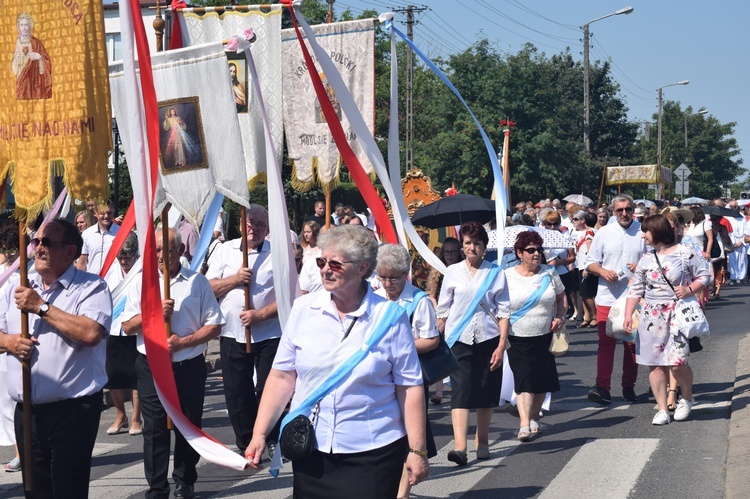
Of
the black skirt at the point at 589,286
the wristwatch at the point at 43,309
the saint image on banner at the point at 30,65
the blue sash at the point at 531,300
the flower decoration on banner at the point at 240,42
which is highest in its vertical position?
the flower decoration on banner at the point at 240,42

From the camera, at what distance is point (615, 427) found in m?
9.55

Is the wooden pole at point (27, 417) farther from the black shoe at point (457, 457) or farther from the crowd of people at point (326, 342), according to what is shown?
the black shoe at point (457, 457)

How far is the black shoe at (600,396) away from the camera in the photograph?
422 inches

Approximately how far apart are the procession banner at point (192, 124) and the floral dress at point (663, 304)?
159 inches

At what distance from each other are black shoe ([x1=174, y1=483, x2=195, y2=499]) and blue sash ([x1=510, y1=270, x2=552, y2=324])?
3.32 m

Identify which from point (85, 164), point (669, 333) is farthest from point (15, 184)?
point (669, 333)

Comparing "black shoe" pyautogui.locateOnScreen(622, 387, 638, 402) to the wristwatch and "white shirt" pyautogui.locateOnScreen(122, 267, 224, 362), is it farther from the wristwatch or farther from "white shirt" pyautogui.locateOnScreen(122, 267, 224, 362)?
the wristwatch

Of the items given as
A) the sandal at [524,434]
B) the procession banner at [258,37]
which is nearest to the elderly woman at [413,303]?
the sandal at [524,434]

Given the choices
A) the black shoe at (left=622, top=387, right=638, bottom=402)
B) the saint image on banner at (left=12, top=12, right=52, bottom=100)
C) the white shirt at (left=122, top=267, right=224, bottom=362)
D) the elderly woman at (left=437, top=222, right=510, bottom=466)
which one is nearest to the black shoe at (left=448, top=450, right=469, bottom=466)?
the elderly woman at (left=437, top=222, right=510, bottom=466)

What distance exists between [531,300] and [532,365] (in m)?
0.53

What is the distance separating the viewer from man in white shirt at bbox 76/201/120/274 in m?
11.6

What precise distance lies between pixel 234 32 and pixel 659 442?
15.6 feet

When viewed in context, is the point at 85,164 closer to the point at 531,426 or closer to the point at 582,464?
the point at 582,464

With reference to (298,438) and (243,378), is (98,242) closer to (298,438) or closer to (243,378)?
(243,378)
